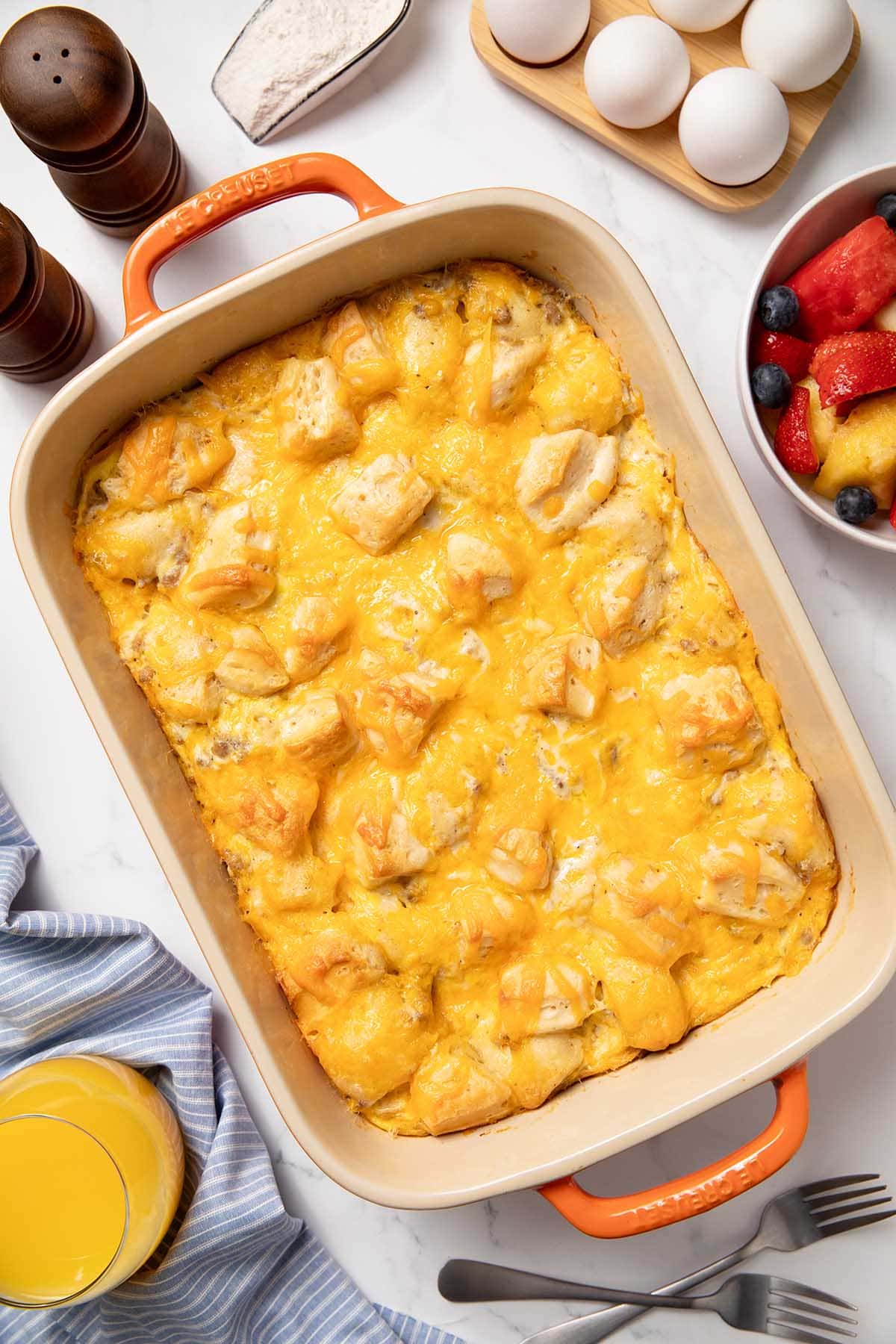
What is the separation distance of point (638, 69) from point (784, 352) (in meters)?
0.49

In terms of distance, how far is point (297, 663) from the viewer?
1562 mm

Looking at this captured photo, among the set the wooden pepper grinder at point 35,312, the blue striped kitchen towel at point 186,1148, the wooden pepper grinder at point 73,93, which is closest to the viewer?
the wooden pepper grinder at point 73,93

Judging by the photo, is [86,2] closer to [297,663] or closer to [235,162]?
[235,162]

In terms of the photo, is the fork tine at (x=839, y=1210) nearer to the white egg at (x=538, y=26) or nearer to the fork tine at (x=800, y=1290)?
the fork tine at (x=800, y=1290)

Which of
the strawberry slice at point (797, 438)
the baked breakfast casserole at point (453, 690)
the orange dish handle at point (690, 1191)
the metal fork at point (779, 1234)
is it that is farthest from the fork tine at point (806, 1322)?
the strawberry slice at point (797, 438)

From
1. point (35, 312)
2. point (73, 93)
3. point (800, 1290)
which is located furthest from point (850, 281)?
point (800, 1290)

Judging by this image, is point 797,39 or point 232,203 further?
point 797,39

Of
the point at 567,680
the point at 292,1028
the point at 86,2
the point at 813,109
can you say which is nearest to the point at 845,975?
the point at 567,680

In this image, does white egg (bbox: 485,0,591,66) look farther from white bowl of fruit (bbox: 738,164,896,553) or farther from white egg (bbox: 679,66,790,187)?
white bowl of fruit (bbox: 738,164,896,553)

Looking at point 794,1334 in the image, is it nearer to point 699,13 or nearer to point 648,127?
point 648,127

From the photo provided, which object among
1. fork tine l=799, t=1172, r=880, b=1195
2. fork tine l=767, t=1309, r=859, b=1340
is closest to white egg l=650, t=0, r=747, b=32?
fork tine l=799, t=1172, r=880, b=1195

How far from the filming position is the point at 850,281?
62.9 inches

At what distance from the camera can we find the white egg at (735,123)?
161 cm

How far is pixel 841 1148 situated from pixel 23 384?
1.95 m
